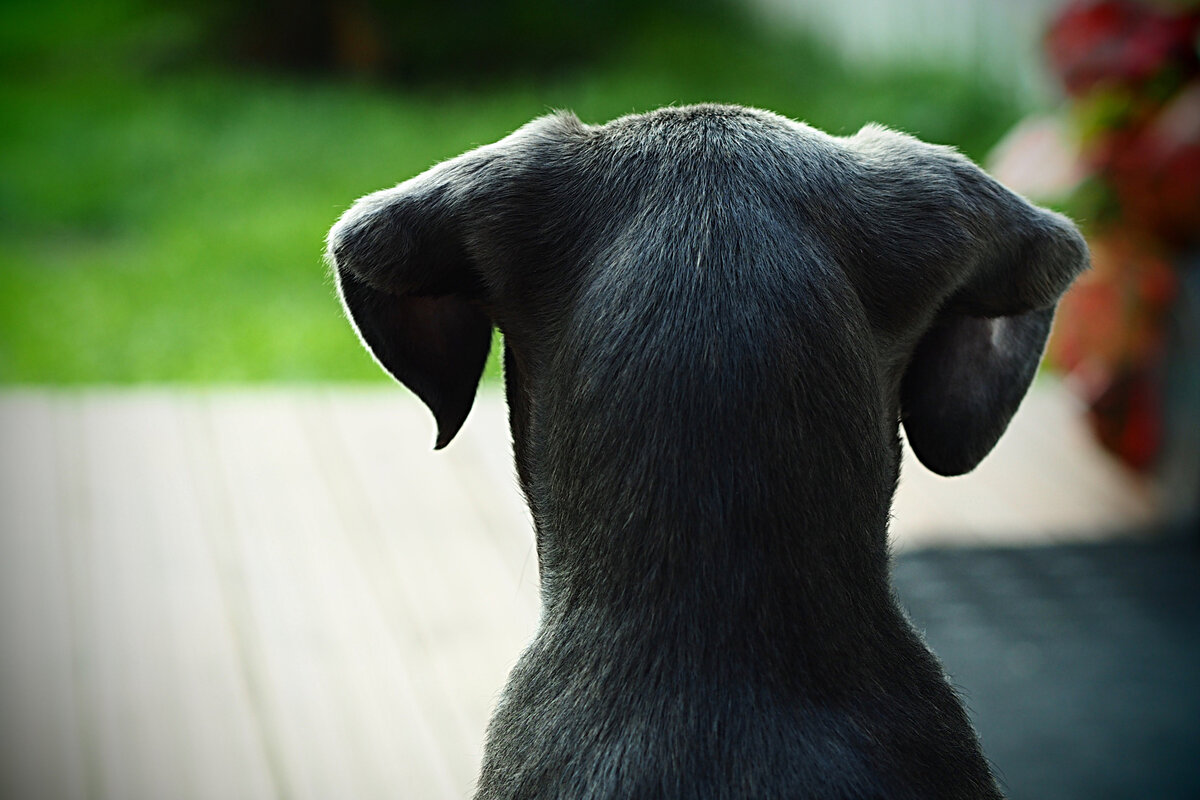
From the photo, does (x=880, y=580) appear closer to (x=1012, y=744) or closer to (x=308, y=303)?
(x=1012, y=744)

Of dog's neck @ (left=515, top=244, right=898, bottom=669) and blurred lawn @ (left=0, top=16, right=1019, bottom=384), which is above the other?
dog's neck @ (left=515, top=244, right=898, bottom=669)

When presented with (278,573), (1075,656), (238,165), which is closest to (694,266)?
(1075,656)

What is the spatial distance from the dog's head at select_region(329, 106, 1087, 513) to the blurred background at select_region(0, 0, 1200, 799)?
1.73 metres

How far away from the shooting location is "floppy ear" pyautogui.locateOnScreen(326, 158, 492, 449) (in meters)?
1.36

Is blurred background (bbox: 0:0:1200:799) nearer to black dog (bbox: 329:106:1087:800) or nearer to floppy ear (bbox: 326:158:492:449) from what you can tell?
floppy ear (bbox: 326:158:492:449)

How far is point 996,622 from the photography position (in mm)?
3432

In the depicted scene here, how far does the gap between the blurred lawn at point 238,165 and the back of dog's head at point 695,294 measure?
3.86 meters

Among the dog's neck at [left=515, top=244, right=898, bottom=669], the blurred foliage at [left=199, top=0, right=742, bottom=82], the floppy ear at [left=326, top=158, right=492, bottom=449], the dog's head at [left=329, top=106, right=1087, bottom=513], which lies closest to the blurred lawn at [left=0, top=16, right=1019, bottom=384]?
the blurred foliage at [left=199, top=0, right=742, bottom=82]

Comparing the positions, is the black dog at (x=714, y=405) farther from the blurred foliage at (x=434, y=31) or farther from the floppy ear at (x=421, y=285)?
the blurred foliage at (x=434, y=31)

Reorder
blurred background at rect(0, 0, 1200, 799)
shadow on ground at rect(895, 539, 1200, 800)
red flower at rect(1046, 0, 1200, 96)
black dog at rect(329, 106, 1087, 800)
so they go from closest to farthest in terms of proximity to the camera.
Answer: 1. black dog at rect(329, 106, 1087, 800)
2. shadow on ground at rect(895, 539, 1200, 800)
3. blurred background at rect(0, 0, 1200, 799)
4. red flower at rect(1046, 0, 1200, 96)

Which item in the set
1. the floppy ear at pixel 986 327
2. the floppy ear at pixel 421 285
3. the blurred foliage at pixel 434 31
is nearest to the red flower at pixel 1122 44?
the floppy ear at pixel 986 327

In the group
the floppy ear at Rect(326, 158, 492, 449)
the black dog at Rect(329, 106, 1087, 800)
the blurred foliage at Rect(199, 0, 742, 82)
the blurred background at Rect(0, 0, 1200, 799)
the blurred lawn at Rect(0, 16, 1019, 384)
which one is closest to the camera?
the black dog at Rect(329, 106, 1087, 800)

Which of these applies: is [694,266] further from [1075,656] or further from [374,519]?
[374,519]

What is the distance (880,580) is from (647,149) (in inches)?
17.9
